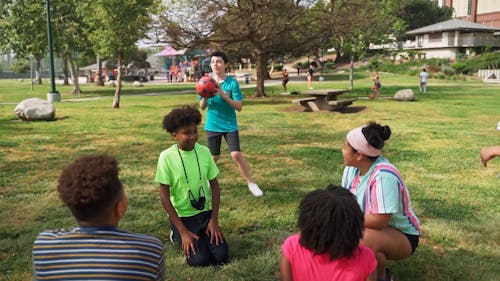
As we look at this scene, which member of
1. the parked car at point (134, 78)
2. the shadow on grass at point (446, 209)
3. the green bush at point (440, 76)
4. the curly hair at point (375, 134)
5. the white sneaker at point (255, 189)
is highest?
the green bush at point (440, 76)

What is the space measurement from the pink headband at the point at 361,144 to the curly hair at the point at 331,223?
804mm

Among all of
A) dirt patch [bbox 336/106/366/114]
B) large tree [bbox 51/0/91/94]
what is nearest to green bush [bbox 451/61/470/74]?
dirt patch [bbox 336/106/366/114]

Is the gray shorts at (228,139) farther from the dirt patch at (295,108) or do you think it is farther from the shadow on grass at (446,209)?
the dirt patch at (295,108)

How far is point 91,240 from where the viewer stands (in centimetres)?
190

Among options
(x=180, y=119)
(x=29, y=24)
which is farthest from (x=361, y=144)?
(x=29, y=24)

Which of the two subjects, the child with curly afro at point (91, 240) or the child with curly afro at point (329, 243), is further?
the child with curly afro at point (329, 243)

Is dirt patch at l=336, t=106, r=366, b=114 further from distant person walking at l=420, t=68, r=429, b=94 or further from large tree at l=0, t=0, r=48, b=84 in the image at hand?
large tree at l=0, t=0, r=48, b=84

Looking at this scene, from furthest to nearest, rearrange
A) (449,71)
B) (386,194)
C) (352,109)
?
1. (449,71)
2. (352,109)
3. (386,194)

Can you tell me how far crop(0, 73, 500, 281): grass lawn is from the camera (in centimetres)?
385

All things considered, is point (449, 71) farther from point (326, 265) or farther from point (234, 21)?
point (326, 265)

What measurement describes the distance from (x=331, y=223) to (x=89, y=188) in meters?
1.05

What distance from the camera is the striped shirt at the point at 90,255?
74.4 inches

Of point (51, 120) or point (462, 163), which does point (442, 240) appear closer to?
point (462, 163)

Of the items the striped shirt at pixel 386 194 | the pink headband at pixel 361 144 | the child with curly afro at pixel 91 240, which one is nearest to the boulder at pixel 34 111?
the striped shirt at pixel 386 194
